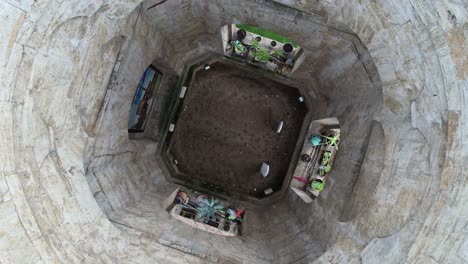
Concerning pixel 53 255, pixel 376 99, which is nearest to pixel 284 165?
pixel 376 99

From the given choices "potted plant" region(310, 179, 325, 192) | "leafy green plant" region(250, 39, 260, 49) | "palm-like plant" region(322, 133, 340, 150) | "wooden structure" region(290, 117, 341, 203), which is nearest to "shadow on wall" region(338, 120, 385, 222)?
"wooden structure" region(290, 117, 341, 203)

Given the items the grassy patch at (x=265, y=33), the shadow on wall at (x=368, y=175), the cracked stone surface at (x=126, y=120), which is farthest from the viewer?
the grassy patch at (x=265, y=33)

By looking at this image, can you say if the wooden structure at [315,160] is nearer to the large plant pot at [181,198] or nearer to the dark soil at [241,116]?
the dark soil at [241,116]

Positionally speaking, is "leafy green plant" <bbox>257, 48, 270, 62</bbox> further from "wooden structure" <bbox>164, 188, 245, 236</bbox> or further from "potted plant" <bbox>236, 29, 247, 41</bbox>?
"wooden structure" <bbox>164, 188, 245, 236</bbox>

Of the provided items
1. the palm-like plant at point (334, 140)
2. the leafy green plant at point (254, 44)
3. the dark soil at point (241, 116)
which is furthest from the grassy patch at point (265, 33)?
the palm-like plant at point (334, 140)

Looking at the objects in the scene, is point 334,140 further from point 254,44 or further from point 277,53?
point 254,44

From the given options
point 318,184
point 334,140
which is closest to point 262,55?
point 334,140
